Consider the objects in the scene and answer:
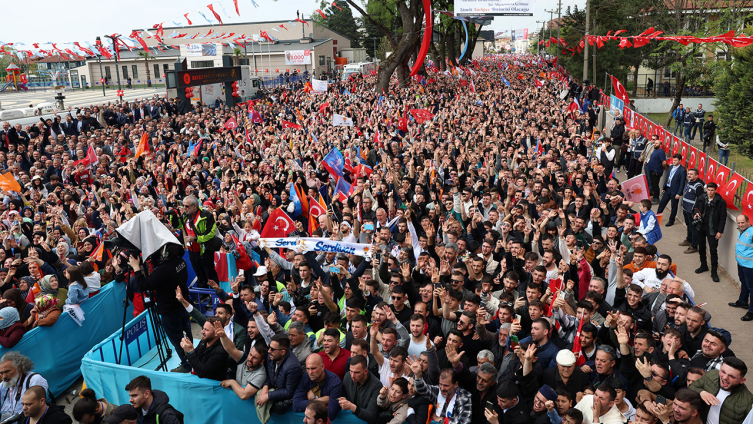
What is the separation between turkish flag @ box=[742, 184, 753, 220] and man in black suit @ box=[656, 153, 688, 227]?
7.12 ft

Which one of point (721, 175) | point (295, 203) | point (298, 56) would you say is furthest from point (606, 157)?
point (298, 56)

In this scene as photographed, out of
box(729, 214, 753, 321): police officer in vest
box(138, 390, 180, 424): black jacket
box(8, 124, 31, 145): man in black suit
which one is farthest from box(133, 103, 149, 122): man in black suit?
box(729, 214, 753, 321): police officer in vest

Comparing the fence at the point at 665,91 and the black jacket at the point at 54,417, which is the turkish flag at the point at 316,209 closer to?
the black jacket at the point at 54,417

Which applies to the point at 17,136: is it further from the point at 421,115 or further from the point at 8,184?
the point at 421,115

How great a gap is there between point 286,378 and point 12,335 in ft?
12.8

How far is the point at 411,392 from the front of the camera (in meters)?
4.66

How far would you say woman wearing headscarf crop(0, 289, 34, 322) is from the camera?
6.92 m

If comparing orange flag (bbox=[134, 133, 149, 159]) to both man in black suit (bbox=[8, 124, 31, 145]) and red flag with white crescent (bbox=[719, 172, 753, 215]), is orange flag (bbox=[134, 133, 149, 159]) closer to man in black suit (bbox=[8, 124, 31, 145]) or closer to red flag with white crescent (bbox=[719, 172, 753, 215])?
man in black suit (bbox=[8, 124, 31, 145])

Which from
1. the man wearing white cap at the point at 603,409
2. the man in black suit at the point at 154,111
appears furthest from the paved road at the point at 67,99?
the man wearing white cap at the point at 603,409

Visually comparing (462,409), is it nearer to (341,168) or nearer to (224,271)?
(224,271)

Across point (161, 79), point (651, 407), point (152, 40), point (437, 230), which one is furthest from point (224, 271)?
point (152, 40)

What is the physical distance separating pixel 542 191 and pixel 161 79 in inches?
2749

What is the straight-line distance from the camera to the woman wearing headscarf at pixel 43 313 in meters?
7.00

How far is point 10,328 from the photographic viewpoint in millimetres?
6672
